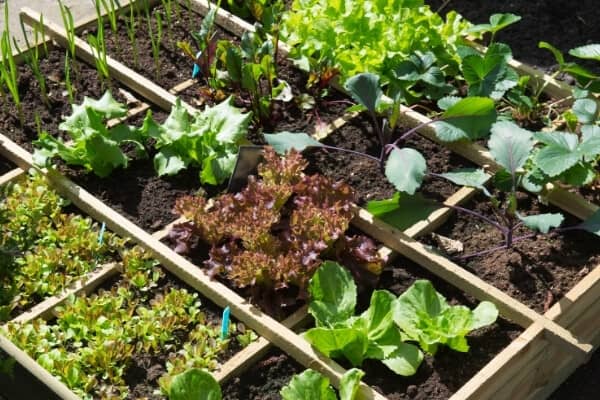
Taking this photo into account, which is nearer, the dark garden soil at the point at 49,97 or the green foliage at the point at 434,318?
the green foliage at the point at 434,318

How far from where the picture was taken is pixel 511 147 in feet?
12.1

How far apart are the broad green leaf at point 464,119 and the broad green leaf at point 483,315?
2.41ft

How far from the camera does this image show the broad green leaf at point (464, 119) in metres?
3.92

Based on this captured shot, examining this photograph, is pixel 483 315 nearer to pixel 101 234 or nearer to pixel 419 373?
pixel 419 373

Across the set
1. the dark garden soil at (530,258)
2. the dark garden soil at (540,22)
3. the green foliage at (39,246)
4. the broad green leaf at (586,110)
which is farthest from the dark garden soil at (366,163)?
the dark garden soil at (540,22)

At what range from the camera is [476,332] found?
11.4ft

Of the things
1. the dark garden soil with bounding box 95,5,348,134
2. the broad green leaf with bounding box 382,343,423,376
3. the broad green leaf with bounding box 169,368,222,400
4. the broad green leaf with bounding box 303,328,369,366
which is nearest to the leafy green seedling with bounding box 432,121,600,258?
the broad green leaf with bounding box 382,343,423,376

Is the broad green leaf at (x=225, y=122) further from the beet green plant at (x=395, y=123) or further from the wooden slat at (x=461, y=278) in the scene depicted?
the wooden slat at (x=461, y=278)

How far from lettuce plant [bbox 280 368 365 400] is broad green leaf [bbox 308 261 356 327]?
0.28 metres

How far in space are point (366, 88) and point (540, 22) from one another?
1704mm

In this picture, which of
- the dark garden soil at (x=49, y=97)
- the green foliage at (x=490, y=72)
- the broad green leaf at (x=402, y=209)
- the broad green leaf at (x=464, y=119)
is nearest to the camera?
the broad green leaf at (x=402, y=209)

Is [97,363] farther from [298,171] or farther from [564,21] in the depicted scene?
[564,21]

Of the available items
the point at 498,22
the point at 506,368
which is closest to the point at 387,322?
the point at 506,368

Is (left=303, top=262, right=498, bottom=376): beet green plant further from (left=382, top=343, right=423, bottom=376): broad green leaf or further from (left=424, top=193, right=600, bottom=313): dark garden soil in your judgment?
(left=424, top=193, right=600, bottom=313): dark garden soil
